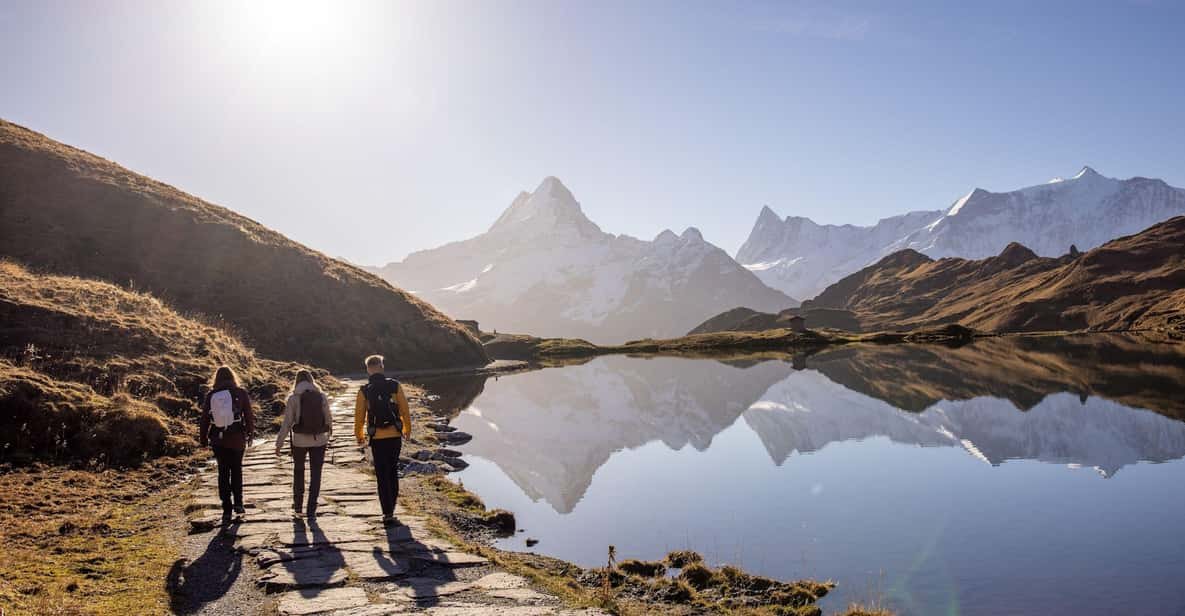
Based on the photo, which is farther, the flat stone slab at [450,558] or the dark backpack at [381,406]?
the dark backpack at [381,406]

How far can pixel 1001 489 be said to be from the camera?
55.5ft

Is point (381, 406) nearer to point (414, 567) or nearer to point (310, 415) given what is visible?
point (310, 415)

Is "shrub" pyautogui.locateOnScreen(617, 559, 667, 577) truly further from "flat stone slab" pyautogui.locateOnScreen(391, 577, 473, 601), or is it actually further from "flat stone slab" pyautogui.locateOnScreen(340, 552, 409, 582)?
"flat stone slab" pyautogui.locateOnScreen(340, 552, 409, 582)

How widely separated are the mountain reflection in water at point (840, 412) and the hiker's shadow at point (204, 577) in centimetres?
816

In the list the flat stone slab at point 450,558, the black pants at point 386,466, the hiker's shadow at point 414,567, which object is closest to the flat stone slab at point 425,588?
the hiker's shadow at point 414,567

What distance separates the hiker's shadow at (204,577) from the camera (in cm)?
942

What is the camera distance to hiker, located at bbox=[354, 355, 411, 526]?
45.0 feet

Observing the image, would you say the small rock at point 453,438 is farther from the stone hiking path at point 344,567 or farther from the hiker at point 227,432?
the hiker at point 227,432

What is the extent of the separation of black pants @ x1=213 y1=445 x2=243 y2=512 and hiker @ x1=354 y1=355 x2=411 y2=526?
2.71 m

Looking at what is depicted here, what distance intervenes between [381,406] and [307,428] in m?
1.86

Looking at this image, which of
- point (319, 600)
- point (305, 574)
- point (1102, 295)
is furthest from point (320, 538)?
point (1102, 295)

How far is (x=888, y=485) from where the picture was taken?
1797cm

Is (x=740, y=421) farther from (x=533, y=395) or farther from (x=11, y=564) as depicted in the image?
(x=11, y=564)

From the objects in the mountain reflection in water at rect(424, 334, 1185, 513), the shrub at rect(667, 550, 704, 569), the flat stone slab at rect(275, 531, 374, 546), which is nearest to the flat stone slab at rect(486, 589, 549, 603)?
the shrub at rect(667, 550, 704, 569)
